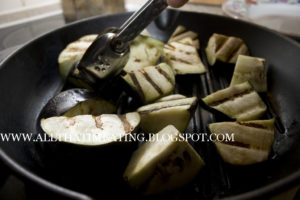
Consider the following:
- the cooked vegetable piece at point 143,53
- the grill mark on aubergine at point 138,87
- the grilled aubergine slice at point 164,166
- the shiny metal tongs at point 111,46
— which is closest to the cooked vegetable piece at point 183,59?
the cooked vegetable piece at point 143,53

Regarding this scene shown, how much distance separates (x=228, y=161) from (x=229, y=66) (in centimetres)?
85

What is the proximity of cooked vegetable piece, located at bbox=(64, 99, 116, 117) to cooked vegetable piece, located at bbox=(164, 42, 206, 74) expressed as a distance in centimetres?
50

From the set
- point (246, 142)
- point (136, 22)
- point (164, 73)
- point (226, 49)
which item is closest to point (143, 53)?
point (164, 73)

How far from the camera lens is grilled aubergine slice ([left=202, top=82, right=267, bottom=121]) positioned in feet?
4.09

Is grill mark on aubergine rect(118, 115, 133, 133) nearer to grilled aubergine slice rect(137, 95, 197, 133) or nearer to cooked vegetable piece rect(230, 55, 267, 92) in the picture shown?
grilled aubergine slice rect(137, 95, 197, 133)

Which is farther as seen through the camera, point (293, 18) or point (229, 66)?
point (293, 18)

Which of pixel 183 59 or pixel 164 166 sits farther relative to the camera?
pixel 183 59

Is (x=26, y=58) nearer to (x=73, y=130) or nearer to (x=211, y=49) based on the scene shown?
(x=73, y=130)

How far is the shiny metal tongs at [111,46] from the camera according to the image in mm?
1174

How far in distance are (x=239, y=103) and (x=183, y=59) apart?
47 cm

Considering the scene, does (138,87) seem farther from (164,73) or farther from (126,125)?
(126,125)

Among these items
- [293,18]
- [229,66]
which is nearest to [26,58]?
[229,66]

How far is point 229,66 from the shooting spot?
170cm

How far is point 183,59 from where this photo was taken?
5.21ft
